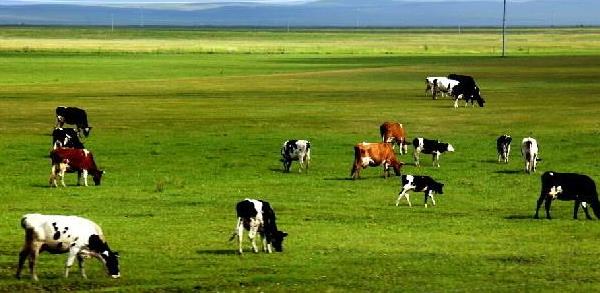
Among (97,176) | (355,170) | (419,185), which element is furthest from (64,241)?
(355,170)

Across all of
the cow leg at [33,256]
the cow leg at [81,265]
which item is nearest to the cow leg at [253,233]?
the cow leg at [81,265]

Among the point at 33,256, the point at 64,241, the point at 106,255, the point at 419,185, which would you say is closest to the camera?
the point at 64,241

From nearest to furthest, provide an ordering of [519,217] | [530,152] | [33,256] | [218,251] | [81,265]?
1. [33,256]
2. [81,265]
3. [218,251]
4. [519,217]
5. [530,152]

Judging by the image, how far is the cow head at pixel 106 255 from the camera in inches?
864

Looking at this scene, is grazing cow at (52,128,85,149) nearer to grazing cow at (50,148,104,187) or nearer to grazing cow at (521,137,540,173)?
grazing cow at (50,148,104,187)

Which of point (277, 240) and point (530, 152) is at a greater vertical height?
point (530, 152)

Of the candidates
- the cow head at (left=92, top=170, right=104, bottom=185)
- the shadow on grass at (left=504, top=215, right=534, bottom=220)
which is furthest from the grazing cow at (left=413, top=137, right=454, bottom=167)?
the shadow on grass at (left=504, top=215, right=534, bottom=220)

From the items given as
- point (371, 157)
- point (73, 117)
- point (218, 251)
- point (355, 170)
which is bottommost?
point (218, 251)

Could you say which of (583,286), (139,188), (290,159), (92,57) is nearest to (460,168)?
(290,159)

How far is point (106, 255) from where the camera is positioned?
22094 millimetres

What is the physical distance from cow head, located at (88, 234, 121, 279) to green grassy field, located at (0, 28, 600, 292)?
0.34m

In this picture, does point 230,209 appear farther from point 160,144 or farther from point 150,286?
point 160,144

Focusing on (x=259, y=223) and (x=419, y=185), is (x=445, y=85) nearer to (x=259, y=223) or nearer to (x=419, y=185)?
(x=419, y=185)

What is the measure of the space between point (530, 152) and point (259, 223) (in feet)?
61.2
